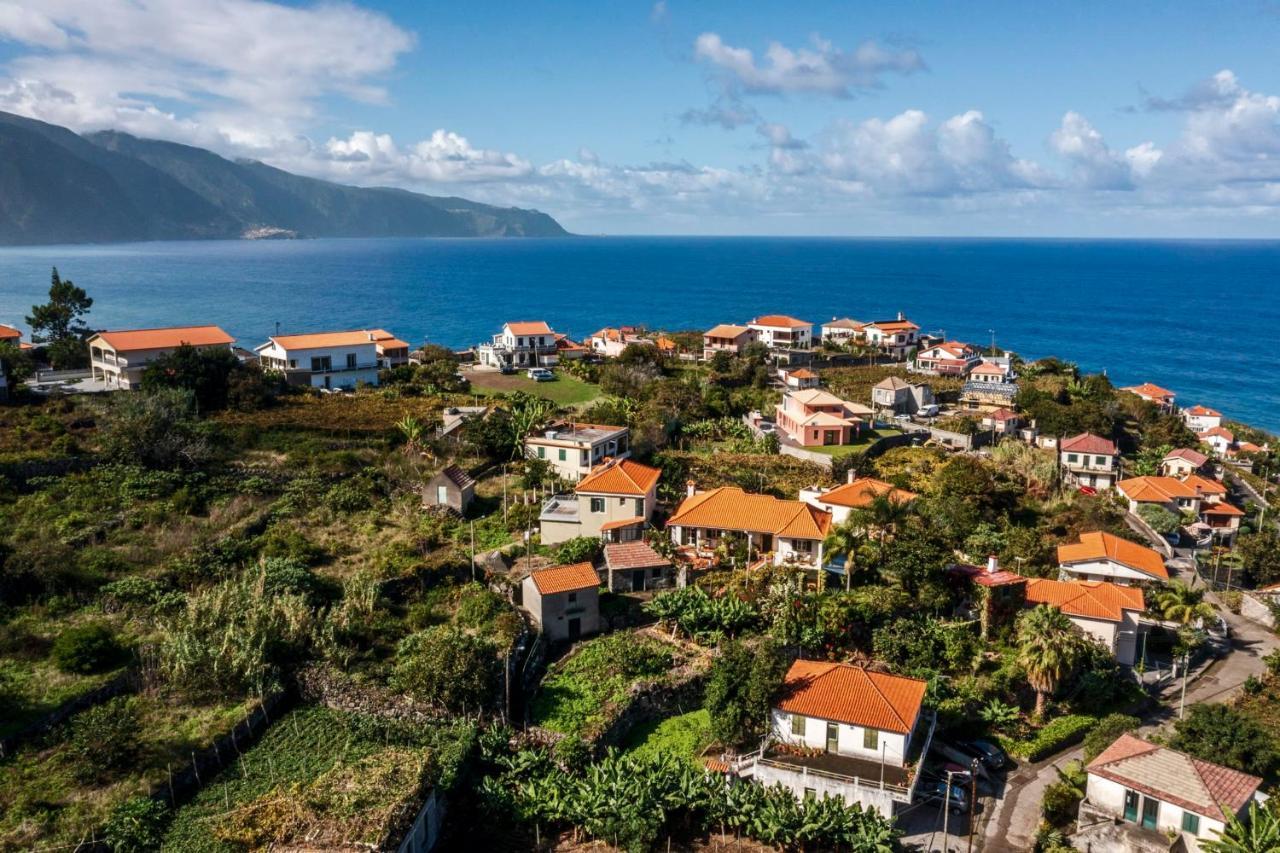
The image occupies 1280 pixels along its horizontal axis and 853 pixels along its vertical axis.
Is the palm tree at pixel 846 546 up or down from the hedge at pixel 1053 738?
up

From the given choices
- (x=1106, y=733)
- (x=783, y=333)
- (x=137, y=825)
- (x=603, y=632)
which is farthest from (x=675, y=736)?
(x=783, y=333)

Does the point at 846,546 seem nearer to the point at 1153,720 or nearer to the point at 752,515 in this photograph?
the point at 752,515

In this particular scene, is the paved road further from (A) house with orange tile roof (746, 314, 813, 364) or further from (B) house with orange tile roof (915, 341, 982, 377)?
(A) house with orange tile roof (746, 314, 813, 364)

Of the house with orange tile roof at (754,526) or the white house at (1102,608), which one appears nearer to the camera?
the white house at (1102,608)

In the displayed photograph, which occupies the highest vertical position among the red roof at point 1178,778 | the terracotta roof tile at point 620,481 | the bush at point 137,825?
the terracotta roof tile at point 620,481

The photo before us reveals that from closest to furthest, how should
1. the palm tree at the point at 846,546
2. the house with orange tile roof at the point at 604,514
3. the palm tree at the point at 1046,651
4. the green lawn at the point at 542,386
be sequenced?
the palm tree at the point at 1046,651 < the palm tree at the point at 846,546 < the house with orange tile roof at the point at 604,514 < the green lawn at the point at 542,386

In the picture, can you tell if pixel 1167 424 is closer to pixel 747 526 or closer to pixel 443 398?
pixel 747 526

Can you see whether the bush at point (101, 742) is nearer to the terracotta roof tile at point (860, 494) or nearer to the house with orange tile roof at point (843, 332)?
the terracotta roof tile at point (860, 494)

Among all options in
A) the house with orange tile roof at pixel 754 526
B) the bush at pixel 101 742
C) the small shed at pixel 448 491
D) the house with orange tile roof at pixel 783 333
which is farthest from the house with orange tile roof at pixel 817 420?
the bush at pixel 101 742

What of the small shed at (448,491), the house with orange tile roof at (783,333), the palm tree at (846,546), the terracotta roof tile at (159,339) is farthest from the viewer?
the house with orange tile roof at (783,333)
